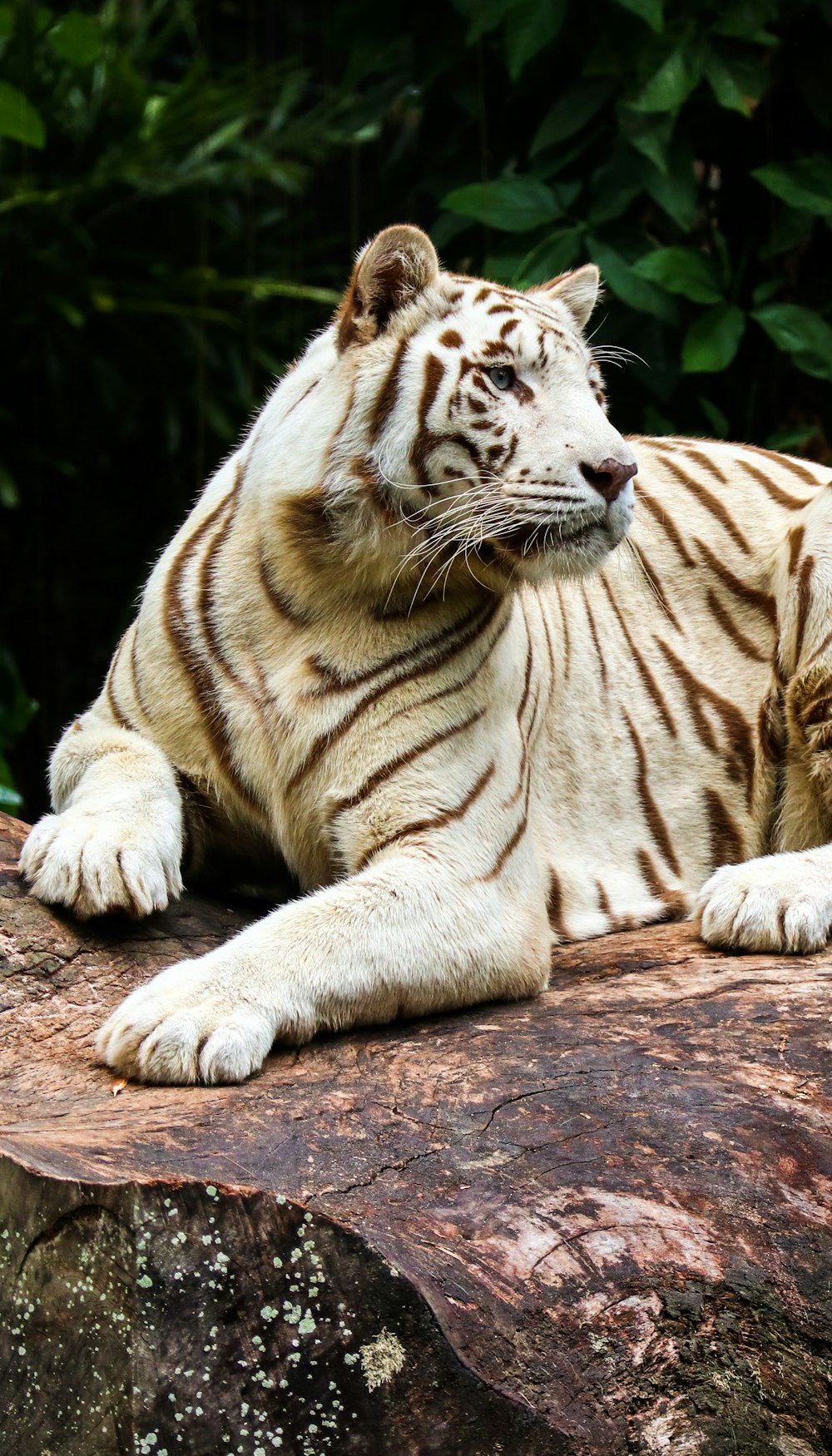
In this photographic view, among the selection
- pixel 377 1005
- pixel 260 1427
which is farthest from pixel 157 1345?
pixel 377 1005

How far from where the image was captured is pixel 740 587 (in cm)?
353

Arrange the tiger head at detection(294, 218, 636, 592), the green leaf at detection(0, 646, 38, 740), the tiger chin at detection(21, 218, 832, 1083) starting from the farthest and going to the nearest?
the green leaf at detection(0, 646, 38, 740) < the tiger head at detection(294, 218, 636, 592) < the tiger chin at detection(21, 218, 832, 1083)

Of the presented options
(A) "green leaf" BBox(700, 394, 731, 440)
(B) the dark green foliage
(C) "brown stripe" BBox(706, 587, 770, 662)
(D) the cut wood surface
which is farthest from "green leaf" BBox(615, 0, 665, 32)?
(D) the cut wood surface

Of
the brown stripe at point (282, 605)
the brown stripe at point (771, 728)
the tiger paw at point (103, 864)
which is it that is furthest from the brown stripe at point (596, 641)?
→ the tiger paw at point (103, 864)

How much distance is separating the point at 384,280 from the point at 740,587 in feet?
4.08

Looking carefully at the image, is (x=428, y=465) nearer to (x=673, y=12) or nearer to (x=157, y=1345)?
(x=157, y=1345)

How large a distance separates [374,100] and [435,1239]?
4062 mm

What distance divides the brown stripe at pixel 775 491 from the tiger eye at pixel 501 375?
1.19m

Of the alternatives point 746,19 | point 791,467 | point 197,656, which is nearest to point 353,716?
point 197,656

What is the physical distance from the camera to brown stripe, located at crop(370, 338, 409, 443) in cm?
267

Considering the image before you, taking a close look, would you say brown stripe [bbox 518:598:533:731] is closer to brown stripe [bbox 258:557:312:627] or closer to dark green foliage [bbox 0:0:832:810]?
brown stripe [bbox 258:557:312:627]

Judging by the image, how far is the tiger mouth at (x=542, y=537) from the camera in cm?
258

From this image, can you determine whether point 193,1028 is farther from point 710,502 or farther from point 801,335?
point 801,335

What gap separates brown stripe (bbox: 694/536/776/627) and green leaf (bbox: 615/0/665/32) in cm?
157
